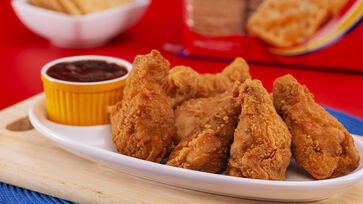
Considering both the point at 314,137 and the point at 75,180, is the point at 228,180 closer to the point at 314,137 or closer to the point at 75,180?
the point at 314,137

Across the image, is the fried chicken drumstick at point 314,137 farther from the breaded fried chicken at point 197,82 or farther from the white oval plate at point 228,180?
the breaded fried chicken at point 197,82

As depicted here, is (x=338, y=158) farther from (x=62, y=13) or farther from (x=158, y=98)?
(x=62, y=13)

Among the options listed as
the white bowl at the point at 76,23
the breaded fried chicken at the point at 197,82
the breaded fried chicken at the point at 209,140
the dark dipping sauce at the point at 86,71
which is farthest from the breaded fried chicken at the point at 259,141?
the white bowl at the point at 76,23

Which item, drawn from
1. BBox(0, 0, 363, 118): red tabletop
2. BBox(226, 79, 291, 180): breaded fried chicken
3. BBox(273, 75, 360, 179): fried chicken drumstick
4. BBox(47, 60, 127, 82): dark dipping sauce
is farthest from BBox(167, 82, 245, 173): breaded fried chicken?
BBox(0, 0, 363, 118): red tabletop

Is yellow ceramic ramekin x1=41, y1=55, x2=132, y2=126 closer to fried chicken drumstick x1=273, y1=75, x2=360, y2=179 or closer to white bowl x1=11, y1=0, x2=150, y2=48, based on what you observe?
fried chicken drumstick x1=273, y1=75, x2=360, y2=179

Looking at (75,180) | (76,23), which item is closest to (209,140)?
(75,180)

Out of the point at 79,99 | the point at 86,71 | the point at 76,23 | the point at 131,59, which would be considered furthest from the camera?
the point at 76,23
